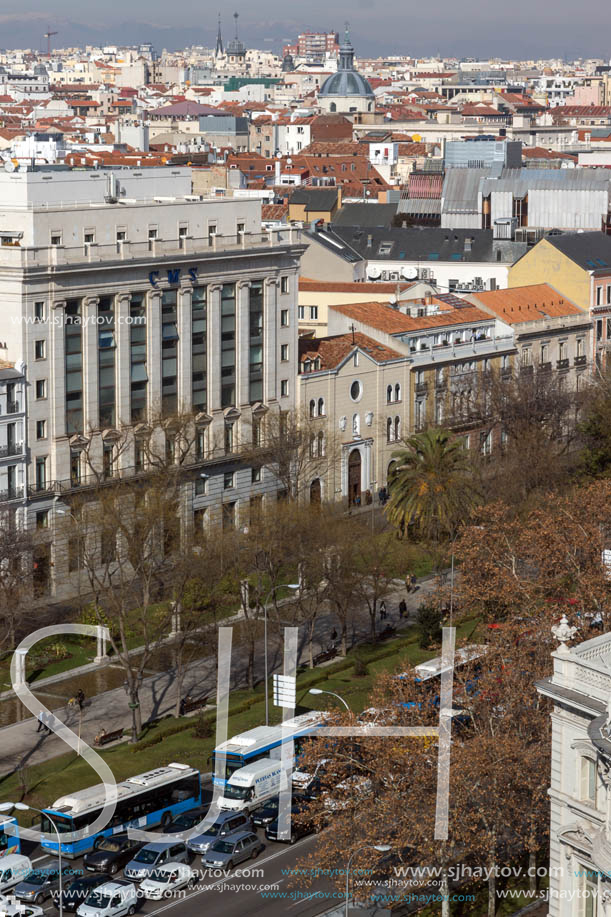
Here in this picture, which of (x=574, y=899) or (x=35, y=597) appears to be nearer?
(x=574, y=899)

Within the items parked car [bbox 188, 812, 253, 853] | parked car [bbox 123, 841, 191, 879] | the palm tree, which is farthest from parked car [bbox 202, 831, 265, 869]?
the palm tree

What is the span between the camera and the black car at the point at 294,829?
57281 millimetres

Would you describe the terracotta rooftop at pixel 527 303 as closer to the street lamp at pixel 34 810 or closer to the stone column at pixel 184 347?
the stone column at pixel 184 347

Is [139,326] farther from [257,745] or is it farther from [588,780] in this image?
[588,780]

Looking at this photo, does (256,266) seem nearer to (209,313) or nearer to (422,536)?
(209,313)

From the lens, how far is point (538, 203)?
158750 millimetres

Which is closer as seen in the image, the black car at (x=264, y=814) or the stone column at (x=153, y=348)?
the black car at (x=264, y=814)

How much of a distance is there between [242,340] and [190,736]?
121 ft

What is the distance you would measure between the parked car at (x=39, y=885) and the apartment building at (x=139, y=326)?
30952mm

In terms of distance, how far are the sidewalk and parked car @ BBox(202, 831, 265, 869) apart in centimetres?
1083

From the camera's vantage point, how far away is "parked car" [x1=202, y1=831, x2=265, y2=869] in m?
55.2

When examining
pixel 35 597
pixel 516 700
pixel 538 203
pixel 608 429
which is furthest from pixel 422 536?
pixel 538 203

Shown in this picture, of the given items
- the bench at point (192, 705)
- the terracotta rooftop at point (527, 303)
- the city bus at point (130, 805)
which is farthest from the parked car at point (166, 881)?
the terracotta rooftop at point (527, 303)

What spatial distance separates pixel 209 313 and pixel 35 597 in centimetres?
2291
